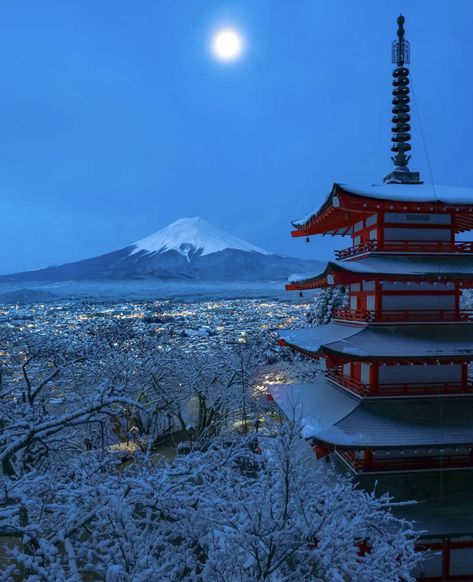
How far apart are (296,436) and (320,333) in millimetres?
6613

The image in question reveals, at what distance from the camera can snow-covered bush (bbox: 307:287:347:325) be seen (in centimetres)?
3097

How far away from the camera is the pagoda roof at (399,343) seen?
9.91 metres

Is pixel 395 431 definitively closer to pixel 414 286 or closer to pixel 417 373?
pixel 417 373

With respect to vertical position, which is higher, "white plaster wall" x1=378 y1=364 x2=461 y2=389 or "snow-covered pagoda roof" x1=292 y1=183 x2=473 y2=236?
"snow-covered pagoda roof" x1=292 y1=183 x2=473 y2=236

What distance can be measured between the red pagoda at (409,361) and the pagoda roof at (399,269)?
3cm

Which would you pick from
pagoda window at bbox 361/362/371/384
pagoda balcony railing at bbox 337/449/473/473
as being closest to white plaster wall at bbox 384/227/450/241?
pagoda window at bbox 361/362/371/384

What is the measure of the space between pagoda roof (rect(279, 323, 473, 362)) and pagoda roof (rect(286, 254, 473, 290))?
4.82ft

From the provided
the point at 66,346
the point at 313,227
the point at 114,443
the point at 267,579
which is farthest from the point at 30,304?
the point at 267,579

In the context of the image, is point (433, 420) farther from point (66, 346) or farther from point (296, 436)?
point (66, 346)

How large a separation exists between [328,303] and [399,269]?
2173cm

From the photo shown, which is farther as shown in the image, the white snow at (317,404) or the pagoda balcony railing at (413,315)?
the pagoda balcony railing at (413,315)

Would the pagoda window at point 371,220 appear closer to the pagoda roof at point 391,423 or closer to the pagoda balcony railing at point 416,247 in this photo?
the pagoda balcony railing at point 416,247

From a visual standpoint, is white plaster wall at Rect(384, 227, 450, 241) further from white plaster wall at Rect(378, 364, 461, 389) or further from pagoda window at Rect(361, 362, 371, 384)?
pagoda window at Rect(361, 362, 371, 384)

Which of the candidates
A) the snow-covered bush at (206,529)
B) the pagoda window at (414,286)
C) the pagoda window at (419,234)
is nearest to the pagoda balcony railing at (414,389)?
the pagoda window at (414,286)
